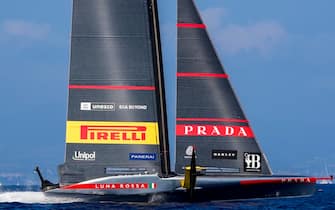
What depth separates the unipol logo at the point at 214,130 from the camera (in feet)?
119

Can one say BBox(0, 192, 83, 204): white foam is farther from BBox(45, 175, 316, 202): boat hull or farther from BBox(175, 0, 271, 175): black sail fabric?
BBox(175, 0, 271, 175): black sail fabric

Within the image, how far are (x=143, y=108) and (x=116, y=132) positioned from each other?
136 cm

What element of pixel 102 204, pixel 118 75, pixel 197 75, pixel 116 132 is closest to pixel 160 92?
pixel 197 75

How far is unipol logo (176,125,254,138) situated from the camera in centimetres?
3638

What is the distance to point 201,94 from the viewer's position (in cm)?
3650

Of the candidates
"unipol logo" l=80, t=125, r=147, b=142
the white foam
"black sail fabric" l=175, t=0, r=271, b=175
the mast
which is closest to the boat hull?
→ the white foam

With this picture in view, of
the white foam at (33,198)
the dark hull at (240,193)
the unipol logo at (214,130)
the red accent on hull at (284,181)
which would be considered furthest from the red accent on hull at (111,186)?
the red accent on hull at (284,181)

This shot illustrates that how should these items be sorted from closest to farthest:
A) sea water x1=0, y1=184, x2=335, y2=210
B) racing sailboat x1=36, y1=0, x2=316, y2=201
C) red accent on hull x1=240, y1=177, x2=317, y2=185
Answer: sea water x1=0, y1=184, x2=335, y2=210 < red accent on hull x1=240, y1=177, x2=317, y2=185 < racing sailboat x1=36, y1=0, x2=316, y2=201

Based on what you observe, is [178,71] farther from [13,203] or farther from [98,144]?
[13,203]

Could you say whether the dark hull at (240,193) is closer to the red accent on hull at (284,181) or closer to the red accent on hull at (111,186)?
the red accent on hull at (284,181)

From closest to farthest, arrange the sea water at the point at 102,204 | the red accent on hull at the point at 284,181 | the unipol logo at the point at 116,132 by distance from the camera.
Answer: the sea water at the point at 102,204 < the red accent on hull at the point at 284,181 < the unipol logo at the point at 116,132

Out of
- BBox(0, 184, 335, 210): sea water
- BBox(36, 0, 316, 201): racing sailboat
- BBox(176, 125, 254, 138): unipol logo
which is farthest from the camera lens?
BBox(36, 0, 316, 201): racing sailboat

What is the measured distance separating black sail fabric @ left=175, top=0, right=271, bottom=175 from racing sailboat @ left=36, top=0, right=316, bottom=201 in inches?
1.5

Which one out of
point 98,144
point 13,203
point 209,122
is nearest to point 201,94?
point 209,122
